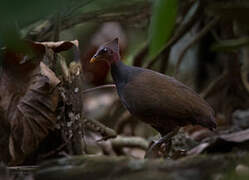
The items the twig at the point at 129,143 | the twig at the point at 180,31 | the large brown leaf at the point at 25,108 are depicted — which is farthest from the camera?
the twig at the point at 180,31

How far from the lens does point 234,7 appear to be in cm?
357

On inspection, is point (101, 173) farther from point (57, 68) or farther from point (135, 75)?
point (57, 68)

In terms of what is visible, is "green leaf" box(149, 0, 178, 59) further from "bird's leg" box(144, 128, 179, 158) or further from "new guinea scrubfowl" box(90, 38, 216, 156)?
"bird's leg" box(144, 128, 179, 158)

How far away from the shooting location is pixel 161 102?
2.51 m

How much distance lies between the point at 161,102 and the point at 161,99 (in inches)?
0.8

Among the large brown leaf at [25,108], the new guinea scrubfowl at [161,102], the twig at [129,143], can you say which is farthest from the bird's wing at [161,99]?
the twig at [129,143]

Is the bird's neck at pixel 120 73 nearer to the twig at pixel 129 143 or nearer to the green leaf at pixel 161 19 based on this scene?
the green leaf at pixel 161 19

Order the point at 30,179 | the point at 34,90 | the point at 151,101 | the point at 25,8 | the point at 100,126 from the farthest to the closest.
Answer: the point at 100,126 → the point at 34,90 → the point at 151,101 → the point at 30,179 → the point at 25,8

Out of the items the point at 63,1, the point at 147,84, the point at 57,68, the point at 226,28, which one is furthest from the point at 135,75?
the point at 226,28

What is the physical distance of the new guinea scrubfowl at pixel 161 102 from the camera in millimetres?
2520

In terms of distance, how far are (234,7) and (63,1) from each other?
309 cm

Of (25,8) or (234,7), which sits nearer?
(25,8)

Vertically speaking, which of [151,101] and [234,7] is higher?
[234,7]

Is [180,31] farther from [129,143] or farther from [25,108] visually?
[25,108]
